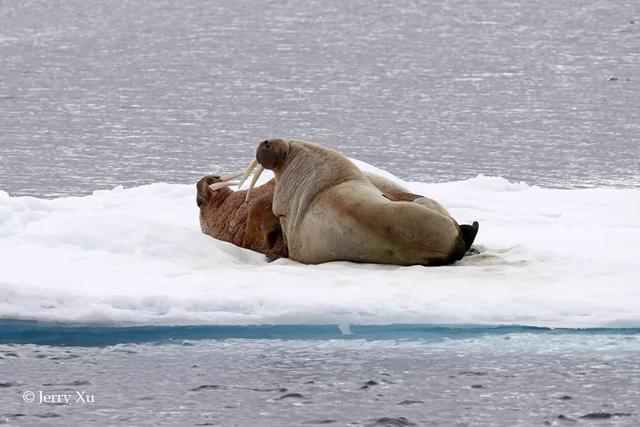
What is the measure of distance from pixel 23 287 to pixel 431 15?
87.8 feet

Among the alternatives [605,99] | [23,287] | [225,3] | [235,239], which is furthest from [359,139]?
[225,3]

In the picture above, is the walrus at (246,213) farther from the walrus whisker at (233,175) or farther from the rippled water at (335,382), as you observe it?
the rippled water at (335,382)

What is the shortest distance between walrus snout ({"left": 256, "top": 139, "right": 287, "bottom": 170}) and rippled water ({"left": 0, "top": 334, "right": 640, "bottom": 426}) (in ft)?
6.15

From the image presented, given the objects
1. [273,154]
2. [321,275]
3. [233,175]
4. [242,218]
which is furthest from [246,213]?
[321,275]

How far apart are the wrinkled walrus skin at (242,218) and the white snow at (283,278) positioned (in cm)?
16

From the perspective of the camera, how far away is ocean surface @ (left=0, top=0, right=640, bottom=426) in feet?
20.3

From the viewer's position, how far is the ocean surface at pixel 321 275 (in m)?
6.20

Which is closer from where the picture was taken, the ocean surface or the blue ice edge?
the ocean surface

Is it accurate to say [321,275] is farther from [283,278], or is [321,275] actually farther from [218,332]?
[218,332]

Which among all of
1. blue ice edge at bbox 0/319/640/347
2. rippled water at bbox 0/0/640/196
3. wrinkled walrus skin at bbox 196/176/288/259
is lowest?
blue ice edge at bbox 0/319/640/347

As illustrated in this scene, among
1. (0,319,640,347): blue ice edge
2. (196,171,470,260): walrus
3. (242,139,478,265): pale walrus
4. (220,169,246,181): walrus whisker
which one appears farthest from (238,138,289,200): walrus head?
(0,319,640,347): blue ice edge

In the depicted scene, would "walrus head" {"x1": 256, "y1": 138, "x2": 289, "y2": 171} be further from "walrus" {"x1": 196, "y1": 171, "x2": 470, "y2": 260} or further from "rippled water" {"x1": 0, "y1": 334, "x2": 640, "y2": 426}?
"rippled water" {"x1": 0, "y1": 334, "x2": 640, "y2": 426}

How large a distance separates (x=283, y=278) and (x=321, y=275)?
216 millimetres

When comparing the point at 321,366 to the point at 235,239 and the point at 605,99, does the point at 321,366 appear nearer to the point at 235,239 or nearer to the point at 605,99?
the point at 235,239
